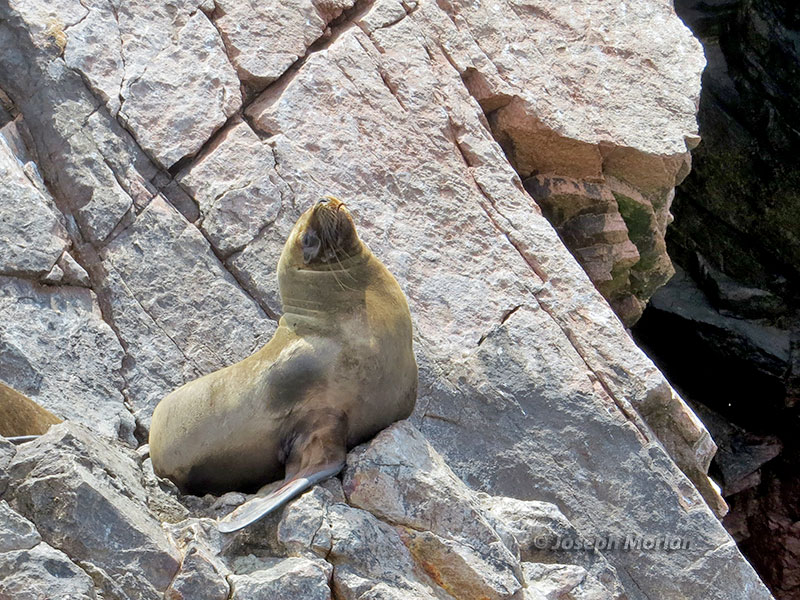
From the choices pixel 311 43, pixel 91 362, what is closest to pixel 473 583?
pixel 91 362

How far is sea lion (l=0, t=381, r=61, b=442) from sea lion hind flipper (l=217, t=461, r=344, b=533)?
0.76m

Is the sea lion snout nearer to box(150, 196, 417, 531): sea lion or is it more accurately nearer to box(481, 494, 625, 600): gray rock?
box(150, 196, 417, 531): sea lion

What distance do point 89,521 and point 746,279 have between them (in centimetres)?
885

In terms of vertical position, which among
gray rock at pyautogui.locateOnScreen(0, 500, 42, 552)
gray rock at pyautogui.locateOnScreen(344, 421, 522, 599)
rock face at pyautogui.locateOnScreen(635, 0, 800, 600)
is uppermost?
gray rock at pyautogui.locateOnScreen(0, 500, 42, 552)

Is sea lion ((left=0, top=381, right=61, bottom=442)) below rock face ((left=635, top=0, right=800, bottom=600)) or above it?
above

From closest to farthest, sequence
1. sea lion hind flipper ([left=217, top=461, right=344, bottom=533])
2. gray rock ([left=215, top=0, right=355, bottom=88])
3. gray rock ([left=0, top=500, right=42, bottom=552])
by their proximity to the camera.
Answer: gray rock ([left=0, top=500, right=42, bottom=552]) → sea lion hind flipper ([left=217, top=461, right=344, bottom=533]) → gray rock ([left=215, top=0, right=355, bottom=88])

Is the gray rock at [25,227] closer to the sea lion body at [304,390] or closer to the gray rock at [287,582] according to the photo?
the sea lion body at [304,390]

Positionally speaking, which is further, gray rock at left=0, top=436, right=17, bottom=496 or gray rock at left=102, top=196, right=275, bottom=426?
gray rock at left=102, top=196, right=275, bottom=426

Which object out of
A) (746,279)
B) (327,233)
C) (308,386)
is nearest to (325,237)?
(327,233)

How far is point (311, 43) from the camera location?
6.43 m

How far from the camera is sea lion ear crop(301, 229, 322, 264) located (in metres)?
4.57

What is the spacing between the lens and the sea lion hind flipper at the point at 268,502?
3.86 metres

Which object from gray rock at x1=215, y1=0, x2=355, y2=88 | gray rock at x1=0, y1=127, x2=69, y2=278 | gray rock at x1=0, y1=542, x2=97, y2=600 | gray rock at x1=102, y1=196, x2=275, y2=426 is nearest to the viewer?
gray rock at x1=0, y1=542, x2=97, y2=600

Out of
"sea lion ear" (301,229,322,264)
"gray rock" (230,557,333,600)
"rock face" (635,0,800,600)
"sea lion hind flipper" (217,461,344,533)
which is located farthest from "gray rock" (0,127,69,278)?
"rock face" (635,0,800,600)
